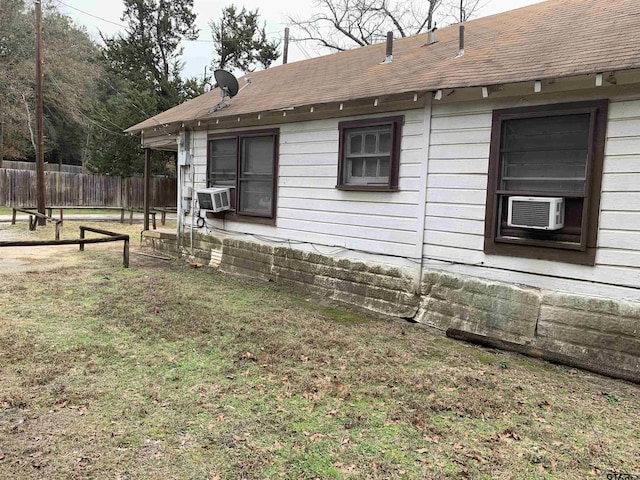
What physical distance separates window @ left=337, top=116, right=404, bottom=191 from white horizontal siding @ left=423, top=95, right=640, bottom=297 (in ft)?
1.65

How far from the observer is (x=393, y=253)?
5629 mm

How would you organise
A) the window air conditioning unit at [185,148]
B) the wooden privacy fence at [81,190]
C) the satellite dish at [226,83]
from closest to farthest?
the satellite dish at [226,83]
the window air conditioning unit at [185,148]
the wooden privacy fence at [81,190]

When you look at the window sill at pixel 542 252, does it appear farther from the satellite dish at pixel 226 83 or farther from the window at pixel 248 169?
the satellite dish at pixel 226 83

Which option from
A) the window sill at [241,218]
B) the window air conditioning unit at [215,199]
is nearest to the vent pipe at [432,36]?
the window sill at [241,218]

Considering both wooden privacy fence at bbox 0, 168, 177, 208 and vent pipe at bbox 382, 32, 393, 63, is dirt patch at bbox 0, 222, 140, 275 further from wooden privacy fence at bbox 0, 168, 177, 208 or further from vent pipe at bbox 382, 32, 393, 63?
wooden privacy fence at bbox 0, 168, 177, 208

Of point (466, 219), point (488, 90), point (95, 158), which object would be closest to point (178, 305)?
point (466, 219)

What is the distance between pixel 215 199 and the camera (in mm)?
7684

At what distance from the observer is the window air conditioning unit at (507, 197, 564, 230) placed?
4148 mm

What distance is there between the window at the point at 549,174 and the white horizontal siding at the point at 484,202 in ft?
0.25

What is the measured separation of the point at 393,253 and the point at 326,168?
5.20 ft

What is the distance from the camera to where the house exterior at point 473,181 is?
157 inches

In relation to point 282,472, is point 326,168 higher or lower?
higher

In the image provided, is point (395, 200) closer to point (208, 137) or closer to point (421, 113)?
point (421, 113)

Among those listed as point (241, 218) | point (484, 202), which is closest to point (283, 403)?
point (484, 202)
